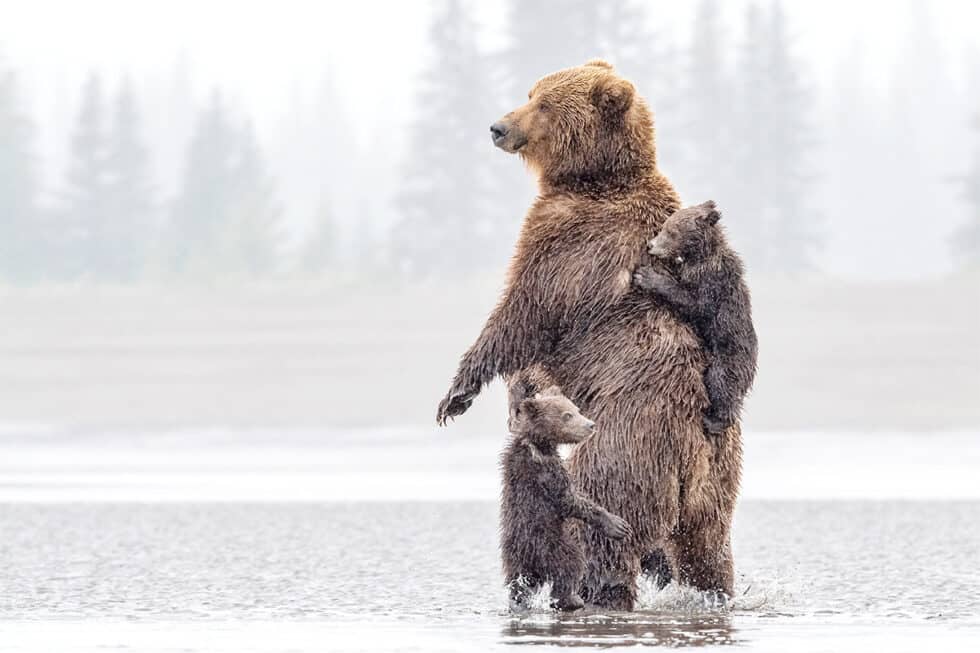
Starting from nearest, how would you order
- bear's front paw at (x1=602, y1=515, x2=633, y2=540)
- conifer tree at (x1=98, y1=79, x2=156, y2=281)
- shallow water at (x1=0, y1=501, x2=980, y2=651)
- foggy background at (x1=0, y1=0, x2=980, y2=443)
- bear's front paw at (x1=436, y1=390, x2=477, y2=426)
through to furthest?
shallow water at (x1=0, y1=501, x2=980, y2=651)
bear's front paw at (x1=602, y1=515, x2=633, y2=540)
bear's front paw at (x1=436, y1=390, x2=477, y2=426)
foggy background at (x1=0, y1=0, x2=980, y2=443)
conifer tree at (x1=98, y1=79, x2=156, y2=281)

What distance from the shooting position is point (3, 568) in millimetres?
8781

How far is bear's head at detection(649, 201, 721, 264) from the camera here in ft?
20.9

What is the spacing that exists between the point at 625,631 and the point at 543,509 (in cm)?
51

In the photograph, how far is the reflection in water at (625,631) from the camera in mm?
5840

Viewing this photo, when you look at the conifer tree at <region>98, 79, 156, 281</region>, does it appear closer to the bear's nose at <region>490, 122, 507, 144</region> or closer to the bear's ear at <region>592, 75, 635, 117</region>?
the bear's nose at <region>490, 122, 507, 144</region>

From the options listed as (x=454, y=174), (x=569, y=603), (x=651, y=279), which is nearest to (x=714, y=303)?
(x=651, y=279)

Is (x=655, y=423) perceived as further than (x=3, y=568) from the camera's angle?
No

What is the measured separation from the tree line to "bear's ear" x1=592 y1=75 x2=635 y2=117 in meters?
33.1

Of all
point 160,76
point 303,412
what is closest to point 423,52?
point 160,76

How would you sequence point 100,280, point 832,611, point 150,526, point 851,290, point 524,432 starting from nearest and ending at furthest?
point 524,432, point 832,611, point 150,526, point 851,290, point 100,280

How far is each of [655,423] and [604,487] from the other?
0.82 feet

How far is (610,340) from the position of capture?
21.3ft

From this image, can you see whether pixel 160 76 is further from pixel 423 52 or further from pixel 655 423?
pixel 655 423

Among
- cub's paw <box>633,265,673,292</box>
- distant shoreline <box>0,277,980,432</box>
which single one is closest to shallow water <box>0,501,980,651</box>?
cub's paw <box>633,265,673,292</box>
